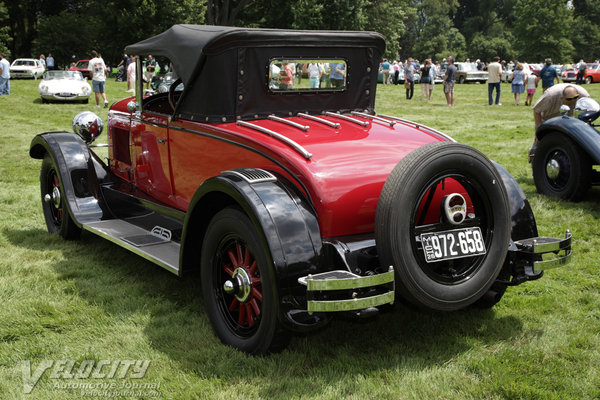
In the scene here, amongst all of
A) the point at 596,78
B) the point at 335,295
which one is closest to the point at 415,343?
the point at 335,295

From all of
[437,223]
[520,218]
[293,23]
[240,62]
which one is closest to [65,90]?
[240,62]

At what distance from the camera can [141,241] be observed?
461cm

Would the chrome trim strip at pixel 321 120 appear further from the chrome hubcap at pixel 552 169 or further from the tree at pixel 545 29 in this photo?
the tree at pixel 545 29

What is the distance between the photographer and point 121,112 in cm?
577

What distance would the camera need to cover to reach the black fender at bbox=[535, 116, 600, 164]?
676 cm

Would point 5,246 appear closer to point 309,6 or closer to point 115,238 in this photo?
point 115,238

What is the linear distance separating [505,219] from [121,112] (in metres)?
3.87

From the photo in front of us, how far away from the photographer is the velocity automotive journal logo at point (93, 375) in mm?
3150

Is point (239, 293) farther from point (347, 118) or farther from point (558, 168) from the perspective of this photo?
point (558, 168)

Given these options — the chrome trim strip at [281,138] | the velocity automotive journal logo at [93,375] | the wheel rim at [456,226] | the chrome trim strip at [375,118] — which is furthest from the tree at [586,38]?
the velocity automotive journal logo at [93,375]

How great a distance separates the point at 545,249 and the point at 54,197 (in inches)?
183

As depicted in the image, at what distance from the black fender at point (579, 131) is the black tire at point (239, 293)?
16.2 feet

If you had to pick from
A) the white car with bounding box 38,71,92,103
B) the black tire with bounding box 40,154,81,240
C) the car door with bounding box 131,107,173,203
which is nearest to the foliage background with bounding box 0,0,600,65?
the white car with bounding box 38,71,92,103

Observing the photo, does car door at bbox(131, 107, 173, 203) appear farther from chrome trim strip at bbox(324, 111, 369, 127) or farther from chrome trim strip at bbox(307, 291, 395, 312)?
chrome trim strip at bbox(307, 291, 395, 312)
